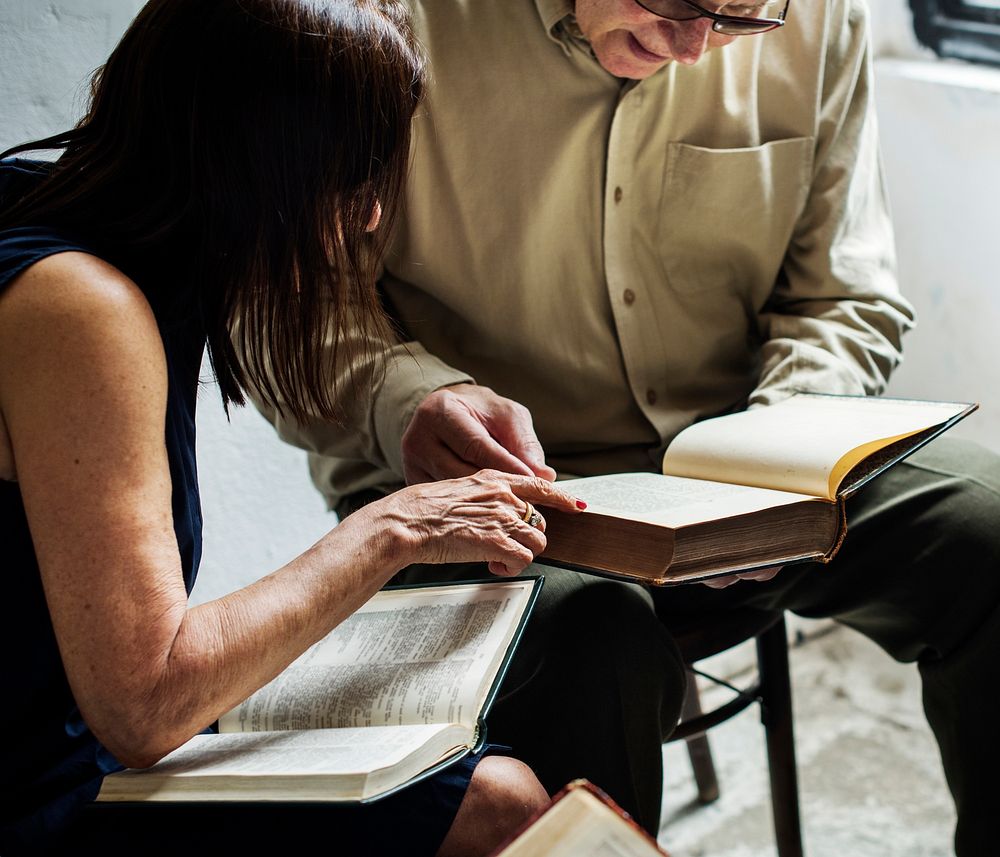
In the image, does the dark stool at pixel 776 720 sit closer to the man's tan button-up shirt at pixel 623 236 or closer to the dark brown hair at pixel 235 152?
the man's tan button-up shirt at pixel 623 236

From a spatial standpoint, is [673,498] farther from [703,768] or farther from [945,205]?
[945,205]

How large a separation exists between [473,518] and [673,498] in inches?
7.6

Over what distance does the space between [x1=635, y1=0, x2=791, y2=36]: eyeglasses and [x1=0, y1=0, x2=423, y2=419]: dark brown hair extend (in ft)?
1.21

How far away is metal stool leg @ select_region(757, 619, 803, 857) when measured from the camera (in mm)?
1327

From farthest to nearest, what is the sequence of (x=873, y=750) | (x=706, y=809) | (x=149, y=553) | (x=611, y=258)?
(x=873, y=750)
(x=706, y=809)
(x=611, y=258)
(x=149, y=553)

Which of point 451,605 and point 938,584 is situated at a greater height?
point 451,605

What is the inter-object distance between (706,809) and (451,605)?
99 centimetres

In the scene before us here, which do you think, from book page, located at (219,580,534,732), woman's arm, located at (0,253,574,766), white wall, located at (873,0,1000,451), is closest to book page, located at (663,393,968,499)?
book page, located at (219,580,534,732)

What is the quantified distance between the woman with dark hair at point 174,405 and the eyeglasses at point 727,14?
357 millimetres

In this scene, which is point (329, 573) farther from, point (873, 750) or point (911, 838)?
point (873, 750)

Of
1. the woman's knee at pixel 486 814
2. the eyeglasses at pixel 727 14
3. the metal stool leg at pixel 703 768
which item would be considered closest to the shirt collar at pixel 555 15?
the eyeglasses at pixel 727 14

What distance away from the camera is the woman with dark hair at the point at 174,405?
0.69 metres

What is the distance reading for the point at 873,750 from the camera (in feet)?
6.06

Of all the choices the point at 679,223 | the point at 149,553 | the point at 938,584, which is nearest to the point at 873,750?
the point at 938,584
